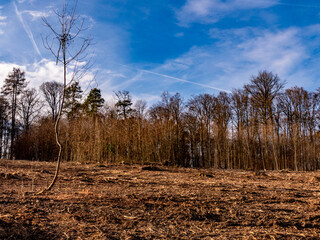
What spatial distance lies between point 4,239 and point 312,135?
21.5 meters

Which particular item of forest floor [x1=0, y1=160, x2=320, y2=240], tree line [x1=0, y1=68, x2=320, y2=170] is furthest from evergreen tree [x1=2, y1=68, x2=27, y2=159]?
forest floor [x1=0, y1=160, x2=320, y2=240]

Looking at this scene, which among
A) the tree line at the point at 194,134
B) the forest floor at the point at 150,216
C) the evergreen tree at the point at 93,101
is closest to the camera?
the forest floor at the point at 150,216

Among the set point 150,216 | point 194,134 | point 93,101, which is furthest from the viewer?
point 93,101

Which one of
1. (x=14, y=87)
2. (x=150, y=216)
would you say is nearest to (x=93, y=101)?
(x=14, y=87)

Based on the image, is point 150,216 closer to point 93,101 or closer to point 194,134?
point 194,134

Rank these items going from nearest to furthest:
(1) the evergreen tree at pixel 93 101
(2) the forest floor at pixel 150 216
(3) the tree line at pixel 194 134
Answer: (2) the forest floor at pixel 150 216, (3) the tree line at pixel 194 134, (1) the evergreen tree at pixel 93 101

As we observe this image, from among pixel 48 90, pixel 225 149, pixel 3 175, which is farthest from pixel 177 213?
pixel 48 90

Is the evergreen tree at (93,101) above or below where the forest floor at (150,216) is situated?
above

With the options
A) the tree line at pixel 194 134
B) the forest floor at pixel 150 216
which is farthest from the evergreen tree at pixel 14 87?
the forest floor at pixel 150 216

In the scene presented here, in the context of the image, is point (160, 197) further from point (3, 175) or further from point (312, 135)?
point (312, 135)

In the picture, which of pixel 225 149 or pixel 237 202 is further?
pixel 225 149

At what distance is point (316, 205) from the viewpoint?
4.12 metres

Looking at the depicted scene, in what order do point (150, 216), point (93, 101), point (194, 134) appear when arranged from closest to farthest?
point (150, 216)
point (194, 134)
point (93, 101)

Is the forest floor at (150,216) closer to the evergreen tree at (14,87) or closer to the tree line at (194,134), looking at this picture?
the tree line at (194,134)
